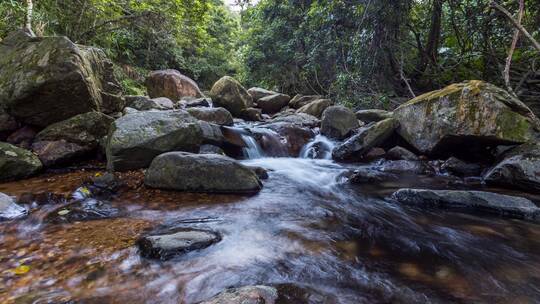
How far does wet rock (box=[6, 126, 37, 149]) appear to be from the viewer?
197 inches

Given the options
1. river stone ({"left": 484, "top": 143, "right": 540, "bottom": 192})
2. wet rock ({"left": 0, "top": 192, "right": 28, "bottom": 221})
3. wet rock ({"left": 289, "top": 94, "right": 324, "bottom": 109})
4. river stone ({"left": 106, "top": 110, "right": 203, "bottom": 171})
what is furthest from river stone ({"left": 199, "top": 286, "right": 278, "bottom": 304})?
wet rock ({"left": 289, "top": 94, "right": 324, "bottom": 109})

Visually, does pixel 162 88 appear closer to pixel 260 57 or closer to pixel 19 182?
pixel 260 57

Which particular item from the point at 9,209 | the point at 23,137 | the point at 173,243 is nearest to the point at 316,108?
the point at 23,137

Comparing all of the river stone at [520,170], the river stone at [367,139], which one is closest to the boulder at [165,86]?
the river stone at [367,139]

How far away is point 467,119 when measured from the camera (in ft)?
18.6

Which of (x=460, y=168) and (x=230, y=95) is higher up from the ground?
(x=230, y=95)

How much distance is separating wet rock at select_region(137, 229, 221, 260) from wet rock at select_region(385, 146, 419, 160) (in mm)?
5289

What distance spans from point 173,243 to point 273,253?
0.90 metres

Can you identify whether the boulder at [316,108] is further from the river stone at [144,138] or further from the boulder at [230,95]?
the river stone at [144,138]

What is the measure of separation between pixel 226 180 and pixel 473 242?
10.0 feet

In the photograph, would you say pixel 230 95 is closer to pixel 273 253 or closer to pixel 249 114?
pixel 249 114

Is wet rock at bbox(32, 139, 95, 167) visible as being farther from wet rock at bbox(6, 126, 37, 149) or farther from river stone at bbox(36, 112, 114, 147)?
wet rock at bbox(6, 126, 37, 149)

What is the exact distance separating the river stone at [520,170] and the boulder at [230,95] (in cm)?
759

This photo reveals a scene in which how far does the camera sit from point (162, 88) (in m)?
13.5
